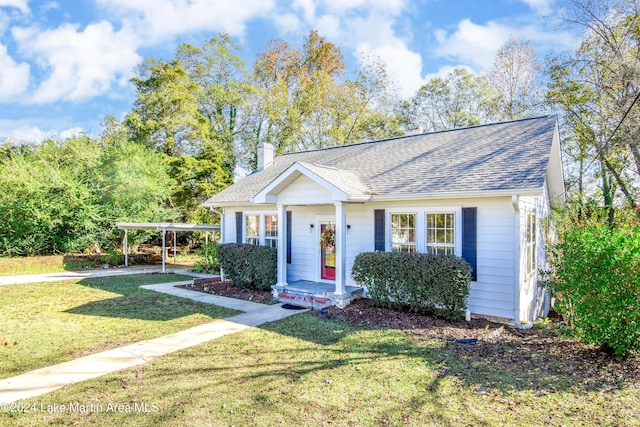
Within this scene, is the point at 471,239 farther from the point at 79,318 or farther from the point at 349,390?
the point at 79,318

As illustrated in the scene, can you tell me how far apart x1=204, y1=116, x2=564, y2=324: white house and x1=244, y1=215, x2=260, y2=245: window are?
0.04m

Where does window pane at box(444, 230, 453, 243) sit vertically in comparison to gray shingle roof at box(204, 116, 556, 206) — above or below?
below

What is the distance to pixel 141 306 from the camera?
8.94 meters

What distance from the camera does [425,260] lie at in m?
7.48

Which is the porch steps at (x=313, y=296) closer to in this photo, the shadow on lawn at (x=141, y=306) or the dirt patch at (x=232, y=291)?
the dirt patch at (x=232, y=291)

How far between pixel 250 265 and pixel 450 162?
6477 millimetres

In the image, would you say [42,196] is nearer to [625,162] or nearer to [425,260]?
[425,260]

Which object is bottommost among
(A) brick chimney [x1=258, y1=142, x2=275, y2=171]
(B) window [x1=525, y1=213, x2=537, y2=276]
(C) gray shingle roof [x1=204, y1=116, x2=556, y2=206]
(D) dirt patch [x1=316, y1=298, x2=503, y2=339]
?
(D) dirt patch [x1=316, y1=298, x2=503, y2=339]

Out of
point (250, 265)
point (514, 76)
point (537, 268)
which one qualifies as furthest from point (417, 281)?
point (514, 76)

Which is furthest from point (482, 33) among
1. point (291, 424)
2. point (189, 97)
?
point (189, 97)

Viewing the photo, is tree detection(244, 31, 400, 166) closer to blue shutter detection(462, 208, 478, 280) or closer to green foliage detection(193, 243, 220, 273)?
green foliage detection(193, 243, 220, 273)

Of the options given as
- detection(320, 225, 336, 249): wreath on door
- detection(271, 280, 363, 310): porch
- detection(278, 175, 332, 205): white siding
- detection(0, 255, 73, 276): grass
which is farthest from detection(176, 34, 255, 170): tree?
detection(271, 280, 363, 310): porch

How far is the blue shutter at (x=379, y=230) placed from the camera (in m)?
8.81

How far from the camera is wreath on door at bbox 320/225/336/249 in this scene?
1000cm
